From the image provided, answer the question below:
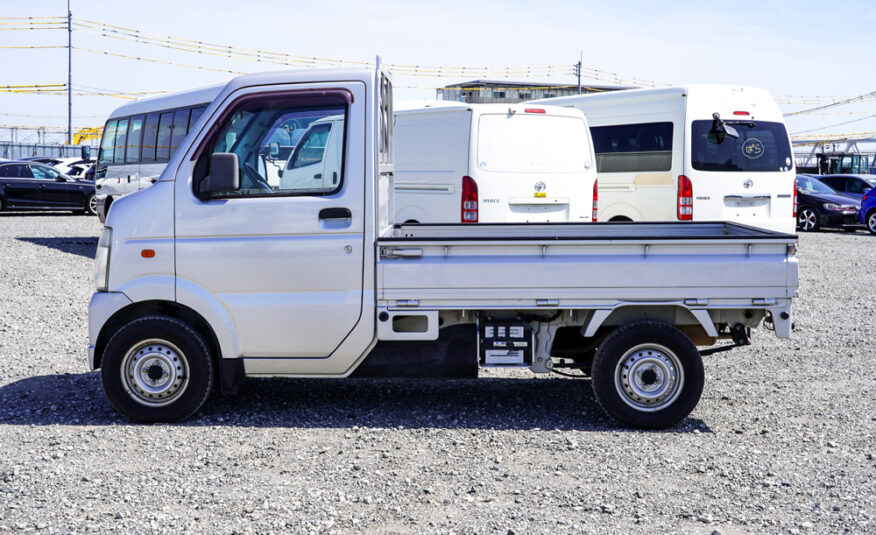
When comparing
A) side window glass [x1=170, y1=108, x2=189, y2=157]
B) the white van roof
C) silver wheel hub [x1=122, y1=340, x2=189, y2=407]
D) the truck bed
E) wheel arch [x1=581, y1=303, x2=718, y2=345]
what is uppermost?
the white van roof

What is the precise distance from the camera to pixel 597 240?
5.86 m

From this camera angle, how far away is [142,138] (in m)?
17.6

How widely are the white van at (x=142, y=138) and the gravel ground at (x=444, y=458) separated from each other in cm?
858

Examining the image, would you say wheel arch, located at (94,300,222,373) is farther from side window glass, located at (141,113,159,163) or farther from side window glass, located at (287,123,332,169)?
side window glass, located at (141,113,159,163)

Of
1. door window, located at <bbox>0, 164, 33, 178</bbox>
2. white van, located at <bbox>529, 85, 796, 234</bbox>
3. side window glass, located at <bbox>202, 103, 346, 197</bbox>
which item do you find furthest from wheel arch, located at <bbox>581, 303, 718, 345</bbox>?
door window, located at <bbox>0, 164, 33, 178</bbox>

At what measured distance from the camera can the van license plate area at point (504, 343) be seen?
6.15 meters

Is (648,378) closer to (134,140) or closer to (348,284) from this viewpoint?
(348,284)

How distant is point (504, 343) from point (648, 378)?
0.97 m

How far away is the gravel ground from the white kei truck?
1.32ft

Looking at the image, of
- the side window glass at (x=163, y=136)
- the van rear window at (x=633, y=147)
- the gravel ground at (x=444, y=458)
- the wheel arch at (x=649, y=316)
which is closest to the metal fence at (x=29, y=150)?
the side window glass at (x=163, y=136)

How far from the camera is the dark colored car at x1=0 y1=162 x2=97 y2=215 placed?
2502 centimetres

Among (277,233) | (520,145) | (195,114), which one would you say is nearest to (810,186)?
(520,145)

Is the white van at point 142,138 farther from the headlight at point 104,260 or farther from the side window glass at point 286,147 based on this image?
the side window glass at point 286,147

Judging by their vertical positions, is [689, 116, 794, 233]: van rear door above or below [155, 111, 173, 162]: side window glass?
below
